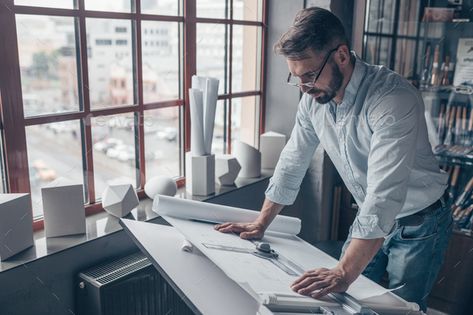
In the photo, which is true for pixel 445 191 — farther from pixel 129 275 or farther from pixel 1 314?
pixel 1 314

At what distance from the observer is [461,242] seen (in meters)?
2.40

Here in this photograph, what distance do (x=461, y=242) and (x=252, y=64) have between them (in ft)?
4.85

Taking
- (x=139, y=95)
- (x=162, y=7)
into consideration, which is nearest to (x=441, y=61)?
(x=162, y=7)

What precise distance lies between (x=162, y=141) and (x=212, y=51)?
0.55 m

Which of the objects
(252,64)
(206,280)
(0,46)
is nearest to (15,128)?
(0,46)

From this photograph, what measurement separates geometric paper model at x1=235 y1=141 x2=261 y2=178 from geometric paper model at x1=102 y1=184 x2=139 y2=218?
80 centimetres

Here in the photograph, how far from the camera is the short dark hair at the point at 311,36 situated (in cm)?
133

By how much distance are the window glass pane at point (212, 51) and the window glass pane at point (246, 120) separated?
202mm

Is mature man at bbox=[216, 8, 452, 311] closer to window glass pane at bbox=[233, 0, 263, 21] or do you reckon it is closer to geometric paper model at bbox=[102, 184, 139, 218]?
geometric paper model at bbox=[102, 184, 139, 218]

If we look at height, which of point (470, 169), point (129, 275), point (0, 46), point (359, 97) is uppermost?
point (0, 46)

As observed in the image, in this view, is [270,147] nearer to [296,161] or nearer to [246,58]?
[246,58]

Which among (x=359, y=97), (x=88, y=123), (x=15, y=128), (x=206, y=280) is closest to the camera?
(x=206, y=280)

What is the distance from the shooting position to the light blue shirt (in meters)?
1.23

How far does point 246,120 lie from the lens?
2818 millimetres
